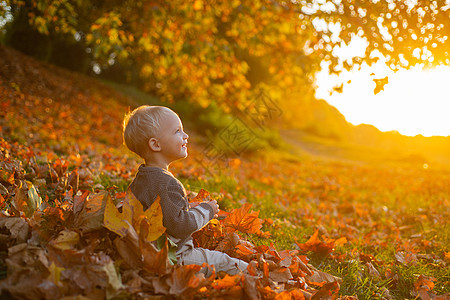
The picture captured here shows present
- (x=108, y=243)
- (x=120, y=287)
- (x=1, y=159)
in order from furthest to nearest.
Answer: (x=1, y=159), (x=108, y=243), (x=120, y=287)

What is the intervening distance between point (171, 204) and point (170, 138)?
42cm

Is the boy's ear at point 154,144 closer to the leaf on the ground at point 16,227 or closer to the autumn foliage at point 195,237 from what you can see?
the autumn foliage at point 195,237

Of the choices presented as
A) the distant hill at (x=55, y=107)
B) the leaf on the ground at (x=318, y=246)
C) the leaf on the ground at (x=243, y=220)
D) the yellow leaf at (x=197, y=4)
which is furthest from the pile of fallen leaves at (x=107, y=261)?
the yellow leaf at (x=197, y=4)

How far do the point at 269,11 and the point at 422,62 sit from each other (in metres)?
3.00

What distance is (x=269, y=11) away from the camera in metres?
6.37

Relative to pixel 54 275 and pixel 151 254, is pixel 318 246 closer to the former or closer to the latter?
pixel 151 254

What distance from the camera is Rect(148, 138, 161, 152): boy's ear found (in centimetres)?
209

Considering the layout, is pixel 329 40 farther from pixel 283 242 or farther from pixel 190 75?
pixel 190 75

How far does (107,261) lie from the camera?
1507 mm

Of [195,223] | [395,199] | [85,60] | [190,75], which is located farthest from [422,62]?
[85,60]

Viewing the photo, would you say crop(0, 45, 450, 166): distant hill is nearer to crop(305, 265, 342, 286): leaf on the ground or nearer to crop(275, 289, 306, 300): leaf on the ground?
crop(305, 265, 342, 286): leaf on the ground

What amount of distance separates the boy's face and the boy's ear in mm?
19

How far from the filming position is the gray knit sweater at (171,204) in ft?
6.42

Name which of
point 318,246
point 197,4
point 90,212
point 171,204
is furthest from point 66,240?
point 197,4
